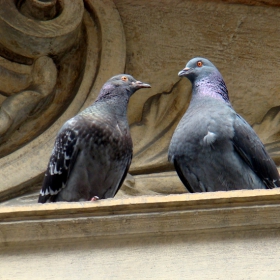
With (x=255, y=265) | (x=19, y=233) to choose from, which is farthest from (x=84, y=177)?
(x=255, y=265)

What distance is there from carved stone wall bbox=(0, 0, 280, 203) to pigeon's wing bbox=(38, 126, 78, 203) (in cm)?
35

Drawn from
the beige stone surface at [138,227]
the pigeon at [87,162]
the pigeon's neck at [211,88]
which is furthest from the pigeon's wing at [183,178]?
the beige stone surface at [138,227]

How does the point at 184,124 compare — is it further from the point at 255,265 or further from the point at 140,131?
the point at 255,265

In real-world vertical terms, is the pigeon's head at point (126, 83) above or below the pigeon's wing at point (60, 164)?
above

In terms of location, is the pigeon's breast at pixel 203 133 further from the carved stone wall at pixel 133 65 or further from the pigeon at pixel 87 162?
the carved stone wall at pixel 133 65

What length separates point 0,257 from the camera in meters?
3.99

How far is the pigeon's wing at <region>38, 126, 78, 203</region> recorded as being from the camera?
4.79 m

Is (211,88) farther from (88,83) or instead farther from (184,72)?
(88,83)

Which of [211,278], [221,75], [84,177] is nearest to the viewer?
[211,278]

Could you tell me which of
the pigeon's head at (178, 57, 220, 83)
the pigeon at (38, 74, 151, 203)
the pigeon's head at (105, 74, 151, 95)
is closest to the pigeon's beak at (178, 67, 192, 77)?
the pigeon's head at (178, 57, 220, 83)

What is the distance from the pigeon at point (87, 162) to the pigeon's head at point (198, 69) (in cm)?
43

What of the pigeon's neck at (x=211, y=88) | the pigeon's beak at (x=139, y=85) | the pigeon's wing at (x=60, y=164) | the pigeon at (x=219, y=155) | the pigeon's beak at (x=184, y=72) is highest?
the pigeon's beak at (x=184, y=72)

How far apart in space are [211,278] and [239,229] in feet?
0.78

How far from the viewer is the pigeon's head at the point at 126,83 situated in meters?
5.09
